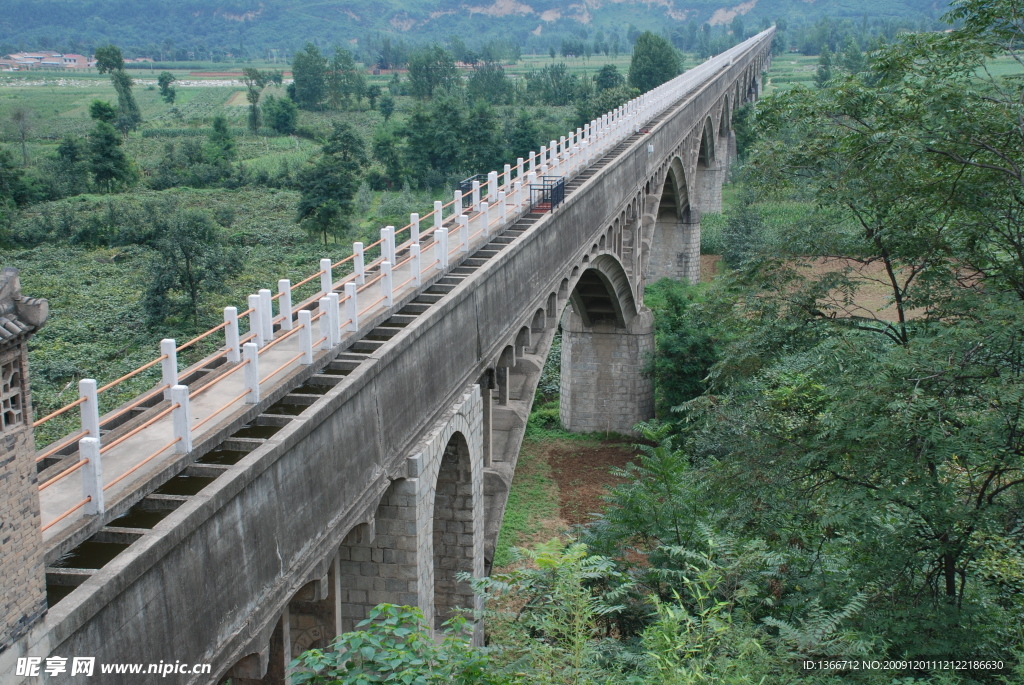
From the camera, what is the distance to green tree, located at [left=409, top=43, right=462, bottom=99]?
4500 inches

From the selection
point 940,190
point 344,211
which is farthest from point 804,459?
point 344,211

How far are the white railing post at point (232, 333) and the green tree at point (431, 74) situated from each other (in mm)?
104430

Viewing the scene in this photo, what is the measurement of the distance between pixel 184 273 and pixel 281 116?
54741 mm

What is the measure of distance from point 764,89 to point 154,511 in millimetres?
126893

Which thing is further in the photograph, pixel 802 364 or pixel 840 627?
pixel 802 364

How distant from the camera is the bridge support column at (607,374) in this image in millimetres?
38531

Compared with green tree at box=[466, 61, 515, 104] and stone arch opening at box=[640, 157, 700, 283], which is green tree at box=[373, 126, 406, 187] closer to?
stone arch opening at box=[640, 157, 700, 283]

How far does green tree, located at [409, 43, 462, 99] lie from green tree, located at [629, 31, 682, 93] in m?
22.7

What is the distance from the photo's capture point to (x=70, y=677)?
268 inches

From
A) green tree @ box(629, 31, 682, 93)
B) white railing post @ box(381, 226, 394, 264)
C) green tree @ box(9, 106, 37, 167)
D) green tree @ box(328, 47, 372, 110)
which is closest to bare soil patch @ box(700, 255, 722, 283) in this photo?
white railing post @ box(381, 226, 394, 264)

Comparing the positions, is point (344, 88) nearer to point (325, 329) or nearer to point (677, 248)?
point (677, 248)

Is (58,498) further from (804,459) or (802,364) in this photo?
(802,364)

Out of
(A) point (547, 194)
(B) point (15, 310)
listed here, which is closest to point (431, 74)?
(A) point (547, 194)

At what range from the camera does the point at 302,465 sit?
1047 centimetres
